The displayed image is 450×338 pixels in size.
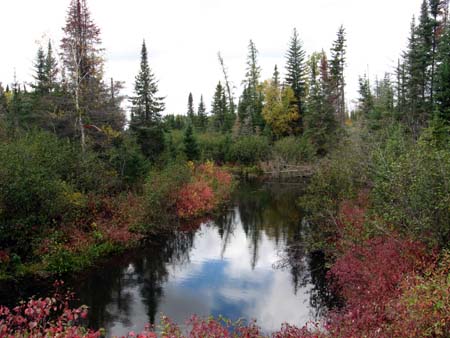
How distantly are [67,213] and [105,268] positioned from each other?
3.41m

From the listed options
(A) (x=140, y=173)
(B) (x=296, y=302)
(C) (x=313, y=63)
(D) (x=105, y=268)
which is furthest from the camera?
(C) (x=313, y=63)

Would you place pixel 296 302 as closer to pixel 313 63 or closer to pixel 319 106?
pixel 319 106

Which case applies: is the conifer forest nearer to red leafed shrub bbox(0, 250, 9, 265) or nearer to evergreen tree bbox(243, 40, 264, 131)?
red leafed shrub bbox(0, 250, 9, 265)

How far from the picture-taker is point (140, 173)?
92.1ft

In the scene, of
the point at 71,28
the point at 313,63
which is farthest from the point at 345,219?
the point at 313,63

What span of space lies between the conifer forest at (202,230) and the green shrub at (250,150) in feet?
48.1

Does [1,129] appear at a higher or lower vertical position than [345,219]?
higher

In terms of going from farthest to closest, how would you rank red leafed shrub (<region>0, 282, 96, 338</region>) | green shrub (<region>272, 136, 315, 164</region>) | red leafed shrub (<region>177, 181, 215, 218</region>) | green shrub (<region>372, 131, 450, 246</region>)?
green shrub (<region>272, 136, 315, 164</region>), red leafed shrub (<region>177, 181, 215, 218</region>), green shrub (<region>372, 131, 450, 246</region>), red leafed shrub (<region>0, 282, 96, 338</region>)

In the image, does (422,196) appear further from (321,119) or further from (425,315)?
(321,119)

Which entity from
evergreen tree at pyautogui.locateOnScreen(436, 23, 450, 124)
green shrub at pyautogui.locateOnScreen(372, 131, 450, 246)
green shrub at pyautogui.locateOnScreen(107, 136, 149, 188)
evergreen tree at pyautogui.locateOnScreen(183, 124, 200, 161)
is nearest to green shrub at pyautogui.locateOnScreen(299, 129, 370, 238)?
green shrub at pyautogui.locateOnScreen(372, 131, 450, 246)

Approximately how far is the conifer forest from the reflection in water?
0.09m

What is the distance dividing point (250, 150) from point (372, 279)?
41.8m

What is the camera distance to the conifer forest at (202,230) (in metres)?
10.9

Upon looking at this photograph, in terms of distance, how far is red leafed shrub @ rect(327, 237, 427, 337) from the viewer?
29.5ft
